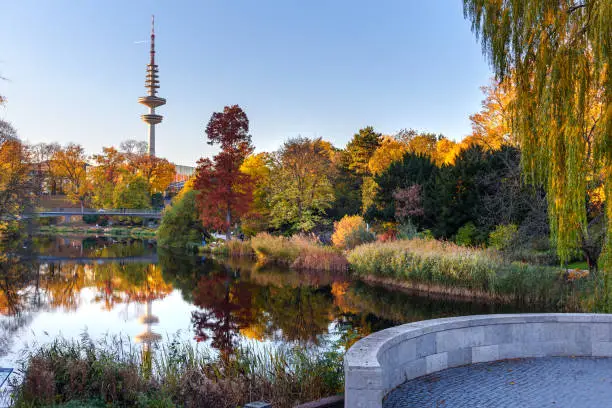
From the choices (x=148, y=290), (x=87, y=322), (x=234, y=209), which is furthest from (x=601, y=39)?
(x=234, y=209)

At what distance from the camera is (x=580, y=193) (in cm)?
809

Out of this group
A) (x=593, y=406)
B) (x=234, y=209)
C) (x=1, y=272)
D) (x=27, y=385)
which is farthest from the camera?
(x=234, y=209)

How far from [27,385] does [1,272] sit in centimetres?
2126

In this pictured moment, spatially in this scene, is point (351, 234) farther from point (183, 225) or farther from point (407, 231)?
point (183, 225)

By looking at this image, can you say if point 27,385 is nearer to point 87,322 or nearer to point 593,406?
point 593,406

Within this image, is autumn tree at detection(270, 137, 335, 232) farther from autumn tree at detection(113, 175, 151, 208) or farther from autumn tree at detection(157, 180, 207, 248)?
autumn tree at detection(113, 175, 151, 208)

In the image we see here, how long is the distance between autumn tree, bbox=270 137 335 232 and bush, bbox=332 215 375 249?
22.1ft

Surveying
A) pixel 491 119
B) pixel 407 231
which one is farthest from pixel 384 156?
pixel 407 231

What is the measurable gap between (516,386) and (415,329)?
136 centimetres

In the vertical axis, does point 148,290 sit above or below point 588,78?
below

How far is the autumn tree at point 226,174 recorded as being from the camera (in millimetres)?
36406

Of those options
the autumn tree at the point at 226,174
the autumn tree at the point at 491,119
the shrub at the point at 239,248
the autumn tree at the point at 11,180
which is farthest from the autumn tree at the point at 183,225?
the autumn tree at the point at 491,119

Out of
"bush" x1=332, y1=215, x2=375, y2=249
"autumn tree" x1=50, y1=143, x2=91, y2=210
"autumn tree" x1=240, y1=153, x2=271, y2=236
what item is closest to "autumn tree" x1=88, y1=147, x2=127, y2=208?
"autumn tree" x1=50, y1=143, x2=91, y2=210

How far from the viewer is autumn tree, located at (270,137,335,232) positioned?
36844mm
